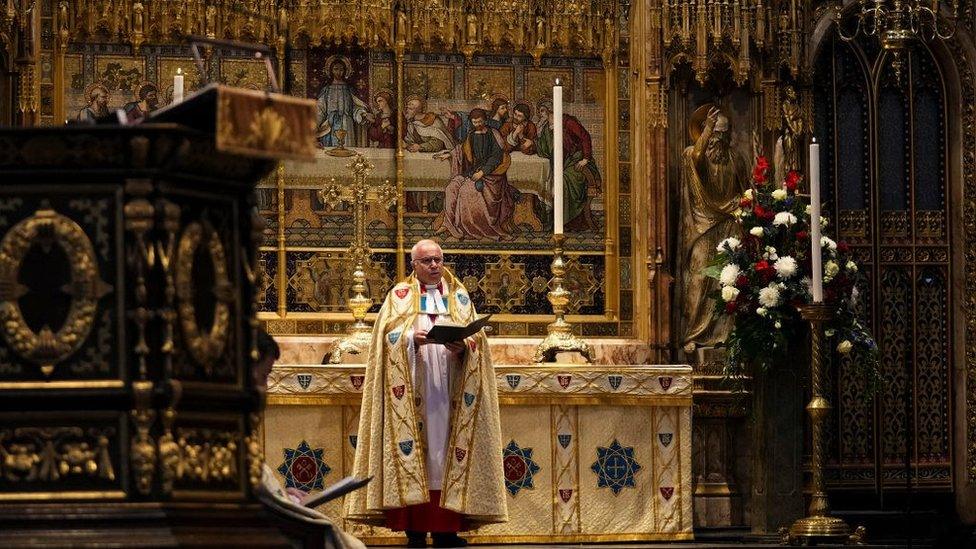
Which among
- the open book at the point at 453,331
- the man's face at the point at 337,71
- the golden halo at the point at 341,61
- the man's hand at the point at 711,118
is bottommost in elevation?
the open book at the point at 453,331

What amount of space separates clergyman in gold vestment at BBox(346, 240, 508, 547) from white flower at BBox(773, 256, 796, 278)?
2.23 metres

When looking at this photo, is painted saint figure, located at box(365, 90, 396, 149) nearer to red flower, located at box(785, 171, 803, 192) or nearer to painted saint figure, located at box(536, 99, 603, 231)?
painted saint figure, located at box(536, 99, 603, 231)

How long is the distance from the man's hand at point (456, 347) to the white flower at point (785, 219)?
258 cm

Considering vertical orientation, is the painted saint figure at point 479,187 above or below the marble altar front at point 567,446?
above

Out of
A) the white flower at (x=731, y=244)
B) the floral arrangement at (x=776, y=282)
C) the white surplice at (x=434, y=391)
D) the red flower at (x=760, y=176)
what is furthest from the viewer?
the red flower at (x=760, y=176)

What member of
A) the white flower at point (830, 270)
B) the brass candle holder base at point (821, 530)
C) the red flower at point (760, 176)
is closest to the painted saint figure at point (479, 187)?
the red flower at point (760, 176)

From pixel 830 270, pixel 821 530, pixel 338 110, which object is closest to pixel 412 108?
pixel 338 110

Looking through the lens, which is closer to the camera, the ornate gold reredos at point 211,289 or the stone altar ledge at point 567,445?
the ornate gold reredos at point 211,289

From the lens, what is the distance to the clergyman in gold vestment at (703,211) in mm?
13531

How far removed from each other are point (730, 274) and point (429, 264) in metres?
2.25

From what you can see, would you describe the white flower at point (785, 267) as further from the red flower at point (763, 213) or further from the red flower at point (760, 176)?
the red flower at point (760, 176)

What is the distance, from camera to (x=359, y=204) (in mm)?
13070

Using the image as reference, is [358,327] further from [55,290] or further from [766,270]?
[55,290]

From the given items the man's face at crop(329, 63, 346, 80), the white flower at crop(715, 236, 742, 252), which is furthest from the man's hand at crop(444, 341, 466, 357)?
the man's face at crop(329, 63, 346, 80)
